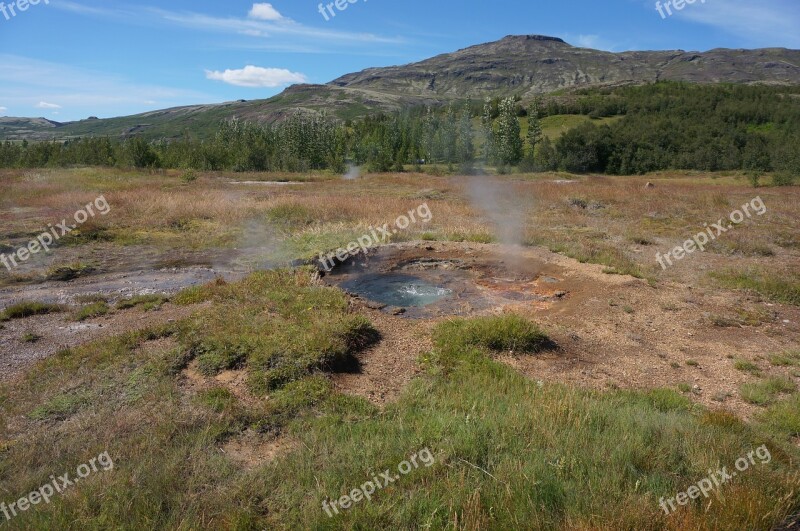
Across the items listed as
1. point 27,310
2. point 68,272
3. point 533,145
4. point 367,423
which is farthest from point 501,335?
point 533,145

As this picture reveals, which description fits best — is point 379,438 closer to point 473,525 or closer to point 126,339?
point 473,525

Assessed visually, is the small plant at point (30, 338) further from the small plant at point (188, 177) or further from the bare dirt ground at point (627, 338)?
the small plant at point (188, 177)

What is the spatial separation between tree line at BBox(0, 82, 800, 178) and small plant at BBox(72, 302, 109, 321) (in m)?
46.6

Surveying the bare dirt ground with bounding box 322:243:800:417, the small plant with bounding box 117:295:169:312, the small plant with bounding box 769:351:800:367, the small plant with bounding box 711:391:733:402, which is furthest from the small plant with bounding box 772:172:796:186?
the small plant with bounding box 117:295:169:312

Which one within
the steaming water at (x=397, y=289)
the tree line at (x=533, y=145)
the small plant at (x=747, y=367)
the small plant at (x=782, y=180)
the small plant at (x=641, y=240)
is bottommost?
the small plant at (x=747, y=367)

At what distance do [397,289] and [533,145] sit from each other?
172 ft

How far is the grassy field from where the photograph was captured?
3.84 metres

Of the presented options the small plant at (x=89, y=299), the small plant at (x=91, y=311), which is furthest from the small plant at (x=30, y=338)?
the small plant at (x=89, y=299)

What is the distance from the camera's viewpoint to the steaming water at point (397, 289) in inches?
426

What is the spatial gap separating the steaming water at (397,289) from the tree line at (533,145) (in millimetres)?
42481

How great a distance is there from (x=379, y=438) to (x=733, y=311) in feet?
28.7

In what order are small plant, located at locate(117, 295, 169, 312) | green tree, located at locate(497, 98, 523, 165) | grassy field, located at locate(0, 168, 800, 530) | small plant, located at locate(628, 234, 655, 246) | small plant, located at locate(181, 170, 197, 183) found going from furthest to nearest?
green tree, located at locate(497, 98, 523, 165), small plant, located at locate(181, 170, 197, 183), small plant, located at locate(628, 234, 655, 246), small plant, located at locate(117, 295, 169, 312), grassy field, located at locate(0, 168, 800, 530)

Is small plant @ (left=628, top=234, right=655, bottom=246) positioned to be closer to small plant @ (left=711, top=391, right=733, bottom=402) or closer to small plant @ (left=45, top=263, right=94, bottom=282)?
small plant @ (left=711, top=391, right=733, bottom=402)

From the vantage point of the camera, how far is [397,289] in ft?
38.5
